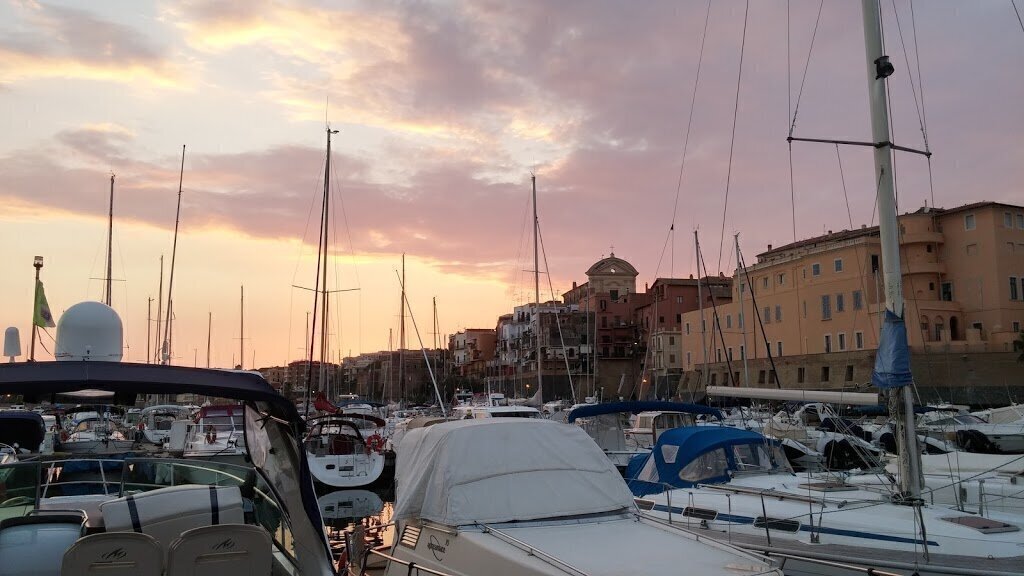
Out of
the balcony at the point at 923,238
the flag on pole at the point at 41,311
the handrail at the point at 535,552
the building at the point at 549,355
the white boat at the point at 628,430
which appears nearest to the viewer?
the handrail at the point at 535,552

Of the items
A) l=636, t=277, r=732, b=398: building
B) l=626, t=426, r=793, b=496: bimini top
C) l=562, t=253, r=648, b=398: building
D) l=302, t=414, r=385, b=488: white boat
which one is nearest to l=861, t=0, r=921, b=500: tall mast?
l=626, t=426, r=793, b=496: bimini top

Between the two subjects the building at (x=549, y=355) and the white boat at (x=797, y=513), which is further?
the building at (x=549, y=355)

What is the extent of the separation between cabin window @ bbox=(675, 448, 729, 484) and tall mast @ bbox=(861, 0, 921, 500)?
126 inches

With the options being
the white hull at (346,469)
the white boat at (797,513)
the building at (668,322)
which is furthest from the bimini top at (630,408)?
the building at (668,322)

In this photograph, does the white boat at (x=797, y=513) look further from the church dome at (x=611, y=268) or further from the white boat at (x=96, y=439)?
the church dome at (x=611, y=268)

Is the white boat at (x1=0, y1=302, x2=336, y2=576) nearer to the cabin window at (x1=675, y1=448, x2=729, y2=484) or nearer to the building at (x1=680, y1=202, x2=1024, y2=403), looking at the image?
the cabin window at (x1=675, y1=448, x2=729, y2=484)

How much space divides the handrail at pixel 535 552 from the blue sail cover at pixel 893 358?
20.8ft

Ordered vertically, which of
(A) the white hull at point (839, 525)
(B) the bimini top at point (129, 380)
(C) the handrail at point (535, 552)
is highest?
(B) the bimini top at point (129, 380)

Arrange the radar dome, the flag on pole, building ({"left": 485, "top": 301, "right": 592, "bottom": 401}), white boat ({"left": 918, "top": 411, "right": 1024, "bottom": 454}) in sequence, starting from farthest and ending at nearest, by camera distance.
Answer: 1. building ({"left": 485, "top": 301, "right": 592, "bottom": 401})
2. white boat ({"left": 918, "top": 411, "right": 1024, "bottom": 454})
3. the flag on pole
4. the radar dome

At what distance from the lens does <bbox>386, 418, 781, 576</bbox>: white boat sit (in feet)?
21.4

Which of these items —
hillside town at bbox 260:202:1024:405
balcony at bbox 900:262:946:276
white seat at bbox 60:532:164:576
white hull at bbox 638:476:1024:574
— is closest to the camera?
white seat at bbox 60:532:164:576

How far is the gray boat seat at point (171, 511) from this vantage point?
5387mm

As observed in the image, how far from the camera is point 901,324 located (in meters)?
11.0

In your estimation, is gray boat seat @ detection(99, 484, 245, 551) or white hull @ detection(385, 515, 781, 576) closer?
gray boat seat @ detection(99, 484, 245, 551)
